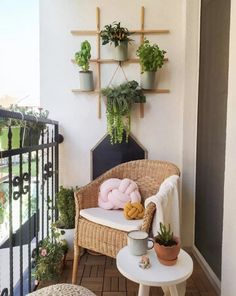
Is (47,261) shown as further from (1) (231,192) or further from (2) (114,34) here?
(2) (114,34)

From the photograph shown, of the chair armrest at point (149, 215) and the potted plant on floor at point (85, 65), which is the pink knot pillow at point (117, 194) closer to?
the chair armrest at point (149, 215)

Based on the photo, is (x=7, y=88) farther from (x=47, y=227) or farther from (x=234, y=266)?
(x=234, y=266)

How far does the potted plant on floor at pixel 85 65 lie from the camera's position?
2.23 meters

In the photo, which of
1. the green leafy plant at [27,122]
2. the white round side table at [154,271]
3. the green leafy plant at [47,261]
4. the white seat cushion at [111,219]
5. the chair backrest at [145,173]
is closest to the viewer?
the white round side table at [154,271]

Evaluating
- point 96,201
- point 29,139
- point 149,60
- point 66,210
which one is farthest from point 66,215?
point 149,60

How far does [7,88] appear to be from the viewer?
7.12 feet

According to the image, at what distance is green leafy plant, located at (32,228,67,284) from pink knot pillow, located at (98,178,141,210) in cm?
46

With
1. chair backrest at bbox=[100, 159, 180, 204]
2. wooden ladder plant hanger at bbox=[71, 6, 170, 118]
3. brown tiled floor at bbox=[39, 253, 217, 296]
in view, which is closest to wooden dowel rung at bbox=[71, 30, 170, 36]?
wooden ladder plant hanger at bbox=[71, 6, 170, 118]

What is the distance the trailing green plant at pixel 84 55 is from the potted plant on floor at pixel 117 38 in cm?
15

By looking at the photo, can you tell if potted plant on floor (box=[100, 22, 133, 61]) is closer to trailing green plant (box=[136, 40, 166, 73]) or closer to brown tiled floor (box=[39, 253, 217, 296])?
trailing green plant (box=[136, 40, 166, 73])

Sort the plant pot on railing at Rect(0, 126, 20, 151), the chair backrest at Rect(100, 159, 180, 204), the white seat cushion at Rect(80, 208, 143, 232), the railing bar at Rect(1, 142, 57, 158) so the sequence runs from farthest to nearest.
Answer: the chair backrest at Rect(100, 159, 180, 204) < the white seat cushion at Rect(80, 208, 143, 232) < the plant pot on railing at Rect(0, 126, 20, 151) < the railing bar at Rect(1, 142, 57, 158)

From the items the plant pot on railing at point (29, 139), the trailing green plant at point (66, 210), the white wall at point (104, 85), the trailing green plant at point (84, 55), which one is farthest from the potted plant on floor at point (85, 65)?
the trailing green plant at point (66, 210)

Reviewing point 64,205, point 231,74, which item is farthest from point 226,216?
point 64,205

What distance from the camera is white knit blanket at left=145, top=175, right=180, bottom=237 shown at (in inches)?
60.3
